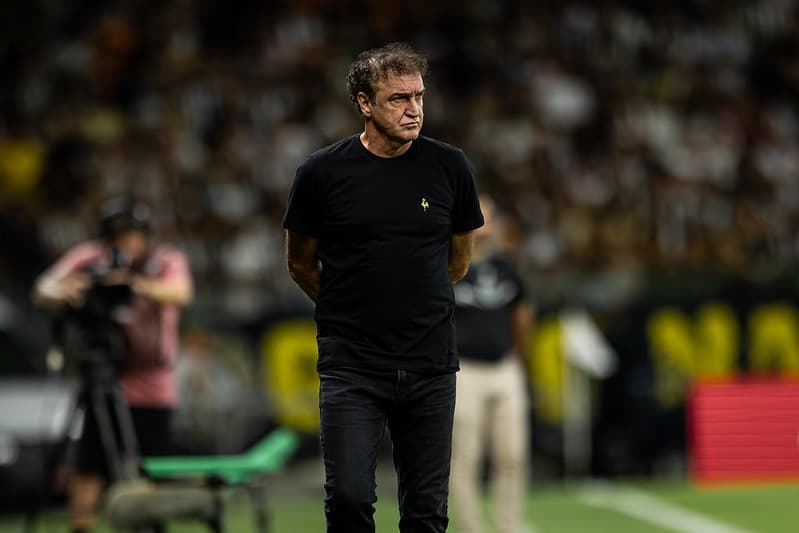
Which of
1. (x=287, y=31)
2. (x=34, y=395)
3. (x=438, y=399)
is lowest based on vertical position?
(x=34, y=395)

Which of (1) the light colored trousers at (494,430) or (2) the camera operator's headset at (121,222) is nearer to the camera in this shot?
(2) the camera operator's headset at (121,222)

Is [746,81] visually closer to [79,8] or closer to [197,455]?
[79,8]

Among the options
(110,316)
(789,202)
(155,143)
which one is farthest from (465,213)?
(789,202)

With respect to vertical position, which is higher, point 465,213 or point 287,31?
point 287,31

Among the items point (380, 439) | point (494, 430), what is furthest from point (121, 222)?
point (380, 439)

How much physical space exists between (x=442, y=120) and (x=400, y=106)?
12655 millimetres

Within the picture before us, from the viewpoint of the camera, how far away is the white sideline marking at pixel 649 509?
1147 centimetres

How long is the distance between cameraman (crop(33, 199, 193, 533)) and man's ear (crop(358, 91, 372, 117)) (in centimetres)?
347

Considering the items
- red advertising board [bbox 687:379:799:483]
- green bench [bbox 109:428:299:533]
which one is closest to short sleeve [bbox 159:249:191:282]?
green bench [bbox 109:428:299:533]

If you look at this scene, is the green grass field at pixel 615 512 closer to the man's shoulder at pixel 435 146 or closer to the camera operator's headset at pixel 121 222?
the camera operator's headset at pixel 121 222

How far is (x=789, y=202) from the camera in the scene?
1856 cm

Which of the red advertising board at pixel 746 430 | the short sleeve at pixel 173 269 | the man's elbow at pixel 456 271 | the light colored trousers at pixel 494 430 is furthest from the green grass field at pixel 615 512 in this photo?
the man's elbow at pixel 456 271

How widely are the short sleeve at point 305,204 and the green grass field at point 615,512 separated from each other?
621 cm

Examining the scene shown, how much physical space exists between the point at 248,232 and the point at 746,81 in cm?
796
